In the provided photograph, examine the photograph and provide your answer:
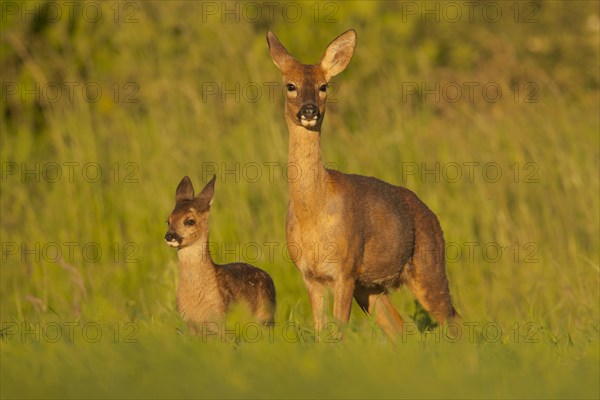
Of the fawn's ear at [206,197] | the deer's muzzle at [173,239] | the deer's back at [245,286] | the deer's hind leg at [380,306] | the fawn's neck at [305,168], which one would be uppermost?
the fawn's neck at [305,168]

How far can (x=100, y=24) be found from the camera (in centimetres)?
1535

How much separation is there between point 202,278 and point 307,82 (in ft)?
4.62

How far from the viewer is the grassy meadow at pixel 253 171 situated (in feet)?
23.8

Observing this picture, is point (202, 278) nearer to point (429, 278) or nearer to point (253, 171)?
point (429, 278)

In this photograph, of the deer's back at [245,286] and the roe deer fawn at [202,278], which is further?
the deer's back at [245,286]

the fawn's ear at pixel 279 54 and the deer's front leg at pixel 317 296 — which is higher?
the fawn's ear at pixel 279 54

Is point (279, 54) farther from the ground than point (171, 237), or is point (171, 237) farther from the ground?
point (279, 54)

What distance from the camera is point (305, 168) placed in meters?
8.04

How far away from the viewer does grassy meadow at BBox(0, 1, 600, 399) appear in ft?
23.8

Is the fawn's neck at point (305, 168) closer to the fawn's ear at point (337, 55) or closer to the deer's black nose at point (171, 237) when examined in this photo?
the fawn's ear at point (337, 55)

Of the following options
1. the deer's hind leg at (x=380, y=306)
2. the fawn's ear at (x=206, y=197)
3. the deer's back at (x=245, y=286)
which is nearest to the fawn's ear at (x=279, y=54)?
the fawn's ear at (x=206, y=197)

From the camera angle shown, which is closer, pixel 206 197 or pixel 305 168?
pixel 305 168

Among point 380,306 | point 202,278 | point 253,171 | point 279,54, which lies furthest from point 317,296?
point 253,171

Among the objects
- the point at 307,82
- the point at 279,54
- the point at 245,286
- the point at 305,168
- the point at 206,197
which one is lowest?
the point at 245,286
